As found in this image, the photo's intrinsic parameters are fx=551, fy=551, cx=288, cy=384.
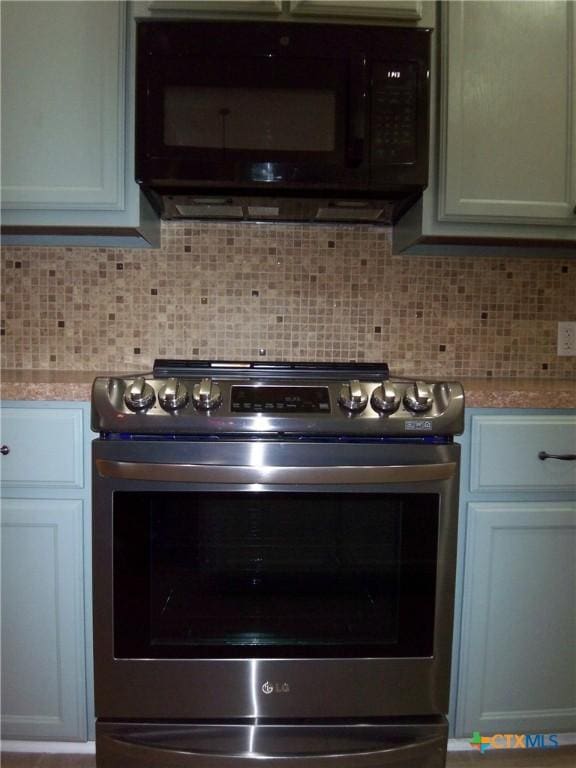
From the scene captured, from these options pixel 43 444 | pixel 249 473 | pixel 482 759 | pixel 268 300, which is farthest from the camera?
pixel 268 300

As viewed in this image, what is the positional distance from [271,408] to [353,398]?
0.16 metres

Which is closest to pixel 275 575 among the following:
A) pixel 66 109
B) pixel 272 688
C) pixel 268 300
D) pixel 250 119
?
pixel 272 688

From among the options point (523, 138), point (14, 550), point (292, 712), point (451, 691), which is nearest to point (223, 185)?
point (523, 138)

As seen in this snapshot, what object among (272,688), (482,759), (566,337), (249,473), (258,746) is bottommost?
(482,759)

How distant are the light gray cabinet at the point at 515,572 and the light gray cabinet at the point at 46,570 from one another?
833mm

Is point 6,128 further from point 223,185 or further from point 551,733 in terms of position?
point 551,733

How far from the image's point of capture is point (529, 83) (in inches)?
51.6

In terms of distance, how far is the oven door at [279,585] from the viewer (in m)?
1.06

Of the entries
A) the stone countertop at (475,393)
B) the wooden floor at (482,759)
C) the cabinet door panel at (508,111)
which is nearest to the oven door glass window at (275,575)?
the stone countertop at (475,393)

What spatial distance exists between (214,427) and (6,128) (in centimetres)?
89

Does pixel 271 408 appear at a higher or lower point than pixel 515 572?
higher

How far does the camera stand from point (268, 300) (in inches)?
63.4

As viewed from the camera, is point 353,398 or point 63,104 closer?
point 353,398

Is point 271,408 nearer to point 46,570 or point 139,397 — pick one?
point 139,397
